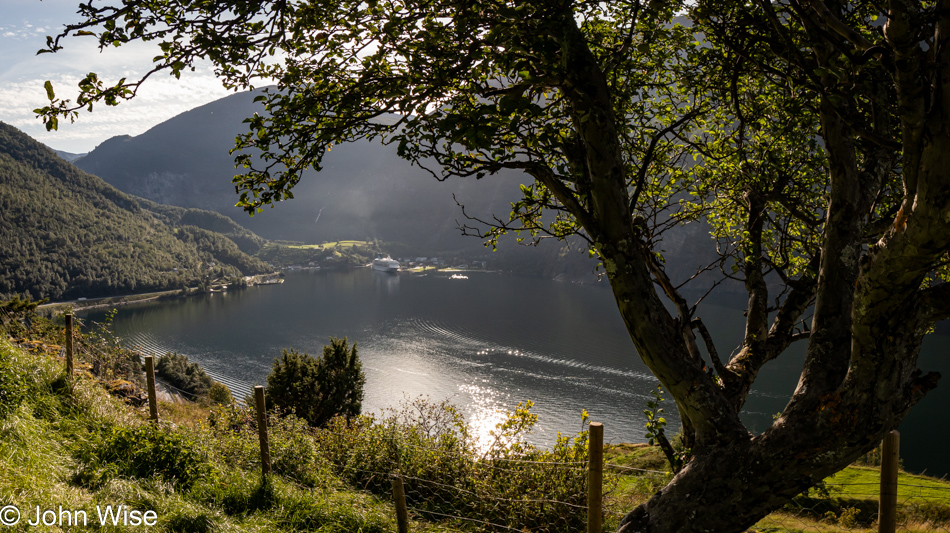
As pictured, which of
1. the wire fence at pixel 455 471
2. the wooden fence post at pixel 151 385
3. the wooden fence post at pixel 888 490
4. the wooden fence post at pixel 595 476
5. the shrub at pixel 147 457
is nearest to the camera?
the wooden fence post at pixel 888 490

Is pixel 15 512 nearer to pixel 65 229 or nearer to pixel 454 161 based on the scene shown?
pixel 454 161

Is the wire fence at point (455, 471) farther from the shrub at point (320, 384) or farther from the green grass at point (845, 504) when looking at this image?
the shrub at point (320, 384)

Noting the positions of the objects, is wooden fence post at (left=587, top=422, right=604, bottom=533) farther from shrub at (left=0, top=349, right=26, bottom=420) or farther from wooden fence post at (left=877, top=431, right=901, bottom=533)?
shrub at (left=0, top=349, right=26, bottom=420)

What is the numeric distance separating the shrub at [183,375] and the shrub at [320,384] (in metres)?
20.0

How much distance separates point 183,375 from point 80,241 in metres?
125

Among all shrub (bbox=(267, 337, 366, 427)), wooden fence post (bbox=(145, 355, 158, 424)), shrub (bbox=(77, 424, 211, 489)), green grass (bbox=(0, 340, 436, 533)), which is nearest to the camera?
green grass (bbox=(0, 340, 436, 533))

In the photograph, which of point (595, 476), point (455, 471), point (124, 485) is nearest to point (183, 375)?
point (455, 471)

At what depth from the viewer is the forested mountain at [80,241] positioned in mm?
109500

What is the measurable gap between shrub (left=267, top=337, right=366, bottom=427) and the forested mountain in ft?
354

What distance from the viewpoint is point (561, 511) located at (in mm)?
6223

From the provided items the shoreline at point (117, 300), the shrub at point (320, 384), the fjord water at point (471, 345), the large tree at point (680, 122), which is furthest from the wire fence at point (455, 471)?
the shoreline at point (117, 300)

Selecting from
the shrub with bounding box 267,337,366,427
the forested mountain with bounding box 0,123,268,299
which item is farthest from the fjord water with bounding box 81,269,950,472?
the forested mountain with bounding box 0,123,268,299

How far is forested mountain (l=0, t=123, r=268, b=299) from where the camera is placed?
10950 cm

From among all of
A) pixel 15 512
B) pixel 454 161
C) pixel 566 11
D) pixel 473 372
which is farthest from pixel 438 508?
pixel 473 372
